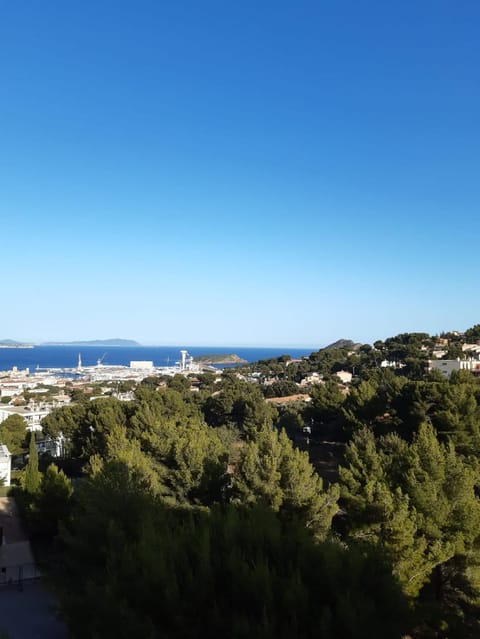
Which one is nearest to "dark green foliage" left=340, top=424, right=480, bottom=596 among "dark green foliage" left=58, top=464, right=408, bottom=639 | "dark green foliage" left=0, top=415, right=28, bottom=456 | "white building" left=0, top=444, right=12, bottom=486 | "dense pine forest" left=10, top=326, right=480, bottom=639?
"dense pine forest" left=10, top=326, right=480, bottom=639

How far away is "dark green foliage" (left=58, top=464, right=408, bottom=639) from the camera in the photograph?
201 inches

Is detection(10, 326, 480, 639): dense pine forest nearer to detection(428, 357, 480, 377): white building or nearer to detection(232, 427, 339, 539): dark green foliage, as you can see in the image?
detection(232, 427, 339, 539): dark green foliage

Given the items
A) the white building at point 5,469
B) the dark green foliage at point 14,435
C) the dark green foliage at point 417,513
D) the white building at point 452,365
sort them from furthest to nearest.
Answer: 1. the white building at point 452,365
2. the dark green foliage at point 14,435
3. the white building at point 5,469
4. the dark green foliage at point 417,513

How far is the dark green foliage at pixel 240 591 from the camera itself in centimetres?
510

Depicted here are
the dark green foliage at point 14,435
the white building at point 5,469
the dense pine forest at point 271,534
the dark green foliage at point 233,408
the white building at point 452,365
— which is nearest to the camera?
the dense pine forest at point 271,534

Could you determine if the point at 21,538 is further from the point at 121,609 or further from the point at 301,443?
the point at 301,443

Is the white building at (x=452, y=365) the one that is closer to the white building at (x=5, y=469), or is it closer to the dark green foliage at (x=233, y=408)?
the dark green foliage at (x=233, y=408)

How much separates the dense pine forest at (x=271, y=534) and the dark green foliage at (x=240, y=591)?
0.6 inches

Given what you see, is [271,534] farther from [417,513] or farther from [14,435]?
[14,435]

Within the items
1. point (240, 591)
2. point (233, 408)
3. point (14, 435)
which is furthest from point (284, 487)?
point (14, 435)

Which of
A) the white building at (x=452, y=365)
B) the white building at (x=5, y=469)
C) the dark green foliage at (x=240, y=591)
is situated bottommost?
the white building at (x=5, y=469)

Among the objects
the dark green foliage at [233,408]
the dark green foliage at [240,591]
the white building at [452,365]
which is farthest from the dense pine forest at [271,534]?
the white building at [452,365]

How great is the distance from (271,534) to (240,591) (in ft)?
3.32

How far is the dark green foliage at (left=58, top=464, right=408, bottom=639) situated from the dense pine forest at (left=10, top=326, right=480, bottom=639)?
16mm
